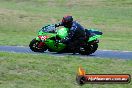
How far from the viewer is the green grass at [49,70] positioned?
39.2 feet

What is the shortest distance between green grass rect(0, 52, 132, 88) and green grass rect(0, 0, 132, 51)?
17.1m

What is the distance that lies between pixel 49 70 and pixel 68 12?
4267cm

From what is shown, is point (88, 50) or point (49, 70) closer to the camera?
point (49, 70)

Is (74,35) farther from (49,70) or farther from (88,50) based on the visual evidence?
(49,70)

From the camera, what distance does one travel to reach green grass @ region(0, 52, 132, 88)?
11.9m

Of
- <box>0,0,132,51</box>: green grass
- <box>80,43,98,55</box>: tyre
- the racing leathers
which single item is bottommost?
<box>0,0,132,51</box>: green grass

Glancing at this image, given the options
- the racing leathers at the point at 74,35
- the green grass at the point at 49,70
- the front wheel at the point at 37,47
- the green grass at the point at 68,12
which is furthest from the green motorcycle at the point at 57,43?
the green grass at the point at 68,12

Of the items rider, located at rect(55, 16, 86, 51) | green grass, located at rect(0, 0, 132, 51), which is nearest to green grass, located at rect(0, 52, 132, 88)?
rider, located at rect(55, 16, 86, 51)

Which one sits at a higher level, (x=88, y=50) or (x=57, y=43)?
(x=57, y=43)

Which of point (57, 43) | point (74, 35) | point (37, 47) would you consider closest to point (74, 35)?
point (74, 35)

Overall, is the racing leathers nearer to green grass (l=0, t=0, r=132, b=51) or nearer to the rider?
the rider

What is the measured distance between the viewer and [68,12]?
5603cm

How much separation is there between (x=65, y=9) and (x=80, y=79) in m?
51.3

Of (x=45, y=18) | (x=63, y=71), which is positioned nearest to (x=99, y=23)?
(x=45, y=18)
